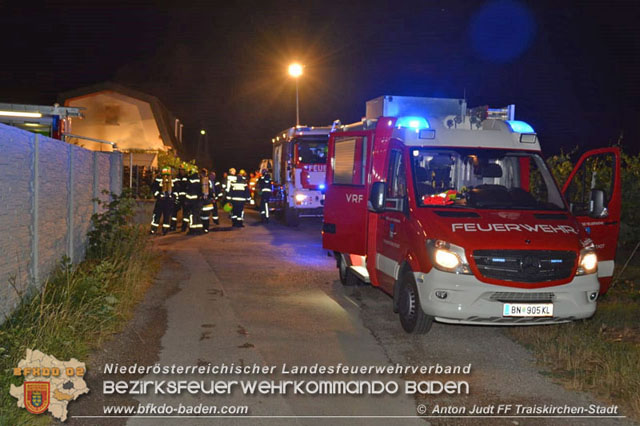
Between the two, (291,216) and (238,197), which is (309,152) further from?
(238,197)

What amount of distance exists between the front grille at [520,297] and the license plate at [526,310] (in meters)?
0.05

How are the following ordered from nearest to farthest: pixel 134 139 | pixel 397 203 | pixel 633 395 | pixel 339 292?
pixel 633 395 → pixel 397 203 → pixel 339 292 → pixel 134 139

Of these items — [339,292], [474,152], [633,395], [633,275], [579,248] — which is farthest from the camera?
[633,275]

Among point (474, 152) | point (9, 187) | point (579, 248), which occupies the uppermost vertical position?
point (474, 152)

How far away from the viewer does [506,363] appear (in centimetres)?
674

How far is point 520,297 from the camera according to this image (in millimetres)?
7047

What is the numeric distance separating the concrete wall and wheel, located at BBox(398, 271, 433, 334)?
4.12 metres

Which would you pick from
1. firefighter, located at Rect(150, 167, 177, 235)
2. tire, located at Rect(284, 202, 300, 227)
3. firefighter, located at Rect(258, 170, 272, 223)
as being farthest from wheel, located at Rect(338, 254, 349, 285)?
firefighter, located at Rect(258, 170, 272, 223)

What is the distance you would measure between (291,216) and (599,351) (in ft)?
49.0

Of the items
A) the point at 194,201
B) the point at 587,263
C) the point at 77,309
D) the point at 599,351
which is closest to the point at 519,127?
the point at 587,263

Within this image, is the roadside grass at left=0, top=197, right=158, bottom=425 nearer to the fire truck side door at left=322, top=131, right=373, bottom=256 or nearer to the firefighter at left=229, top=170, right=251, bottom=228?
the fire truck side door at left=322, top=131, right=373, bottom=256

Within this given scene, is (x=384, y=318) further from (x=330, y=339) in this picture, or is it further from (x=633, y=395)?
(x=633, y=395)

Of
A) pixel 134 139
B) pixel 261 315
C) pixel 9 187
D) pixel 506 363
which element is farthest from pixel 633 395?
pixel 134 139

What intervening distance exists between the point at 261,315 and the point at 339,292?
2.10 meters
